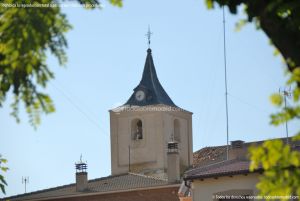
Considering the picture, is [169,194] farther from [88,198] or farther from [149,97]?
[149,97]

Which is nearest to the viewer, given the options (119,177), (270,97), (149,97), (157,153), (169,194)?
(270,97)

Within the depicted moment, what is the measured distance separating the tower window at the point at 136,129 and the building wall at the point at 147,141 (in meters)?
0.25

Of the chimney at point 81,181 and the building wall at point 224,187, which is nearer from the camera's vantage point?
the building wall at point 224,187

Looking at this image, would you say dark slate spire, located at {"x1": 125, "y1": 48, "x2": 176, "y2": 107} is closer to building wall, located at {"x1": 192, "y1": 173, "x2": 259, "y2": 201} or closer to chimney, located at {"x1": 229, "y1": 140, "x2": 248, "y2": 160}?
chimney, located at {"x1": 229, "y1": 140, "x2": 248, "y2": 160}

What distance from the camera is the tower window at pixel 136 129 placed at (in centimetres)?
5235

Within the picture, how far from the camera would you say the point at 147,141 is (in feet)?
169

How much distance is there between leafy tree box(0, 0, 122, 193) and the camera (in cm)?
727

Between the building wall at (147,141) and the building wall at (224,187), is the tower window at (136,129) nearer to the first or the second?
the building wall at (147,141)

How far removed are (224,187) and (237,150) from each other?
5855mm

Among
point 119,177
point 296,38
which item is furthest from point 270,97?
point 119,177

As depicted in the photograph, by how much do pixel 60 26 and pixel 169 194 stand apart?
3102 cm

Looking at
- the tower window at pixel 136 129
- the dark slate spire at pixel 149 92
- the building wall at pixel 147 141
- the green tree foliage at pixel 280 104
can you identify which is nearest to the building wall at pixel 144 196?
the building wall at pixel 147 141

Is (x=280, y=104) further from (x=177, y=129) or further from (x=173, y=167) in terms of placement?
(x=177, y=129)

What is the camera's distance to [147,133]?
51.7 m
